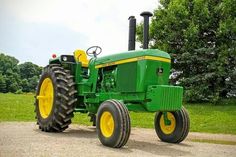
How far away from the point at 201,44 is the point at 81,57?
17971 mm

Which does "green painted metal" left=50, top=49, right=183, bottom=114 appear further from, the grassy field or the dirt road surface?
the grassy field

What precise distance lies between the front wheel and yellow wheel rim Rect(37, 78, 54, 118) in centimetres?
335

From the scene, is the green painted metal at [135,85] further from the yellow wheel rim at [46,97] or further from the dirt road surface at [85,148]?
the yellow wheel rim at [46,97]

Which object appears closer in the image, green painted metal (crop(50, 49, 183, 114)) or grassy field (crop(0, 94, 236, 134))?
green painted metal (crop(50, 49, 183, 114))

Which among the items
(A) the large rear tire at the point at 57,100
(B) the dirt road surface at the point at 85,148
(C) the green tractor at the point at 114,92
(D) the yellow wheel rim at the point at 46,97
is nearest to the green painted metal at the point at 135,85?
(C) the green tractor at the point at 114,92

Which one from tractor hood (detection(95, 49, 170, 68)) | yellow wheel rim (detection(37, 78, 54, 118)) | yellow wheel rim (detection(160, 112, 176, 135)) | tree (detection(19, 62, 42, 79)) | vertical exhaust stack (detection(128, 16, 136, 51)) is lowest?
yellow wheel rim (detection(160, 112, 176, 135))

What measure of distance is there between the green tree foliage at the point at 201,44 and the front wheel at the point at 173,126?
1646 cm

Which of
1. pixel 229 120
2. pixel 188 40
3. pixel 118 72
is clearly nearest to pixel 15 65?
pixel 188 40

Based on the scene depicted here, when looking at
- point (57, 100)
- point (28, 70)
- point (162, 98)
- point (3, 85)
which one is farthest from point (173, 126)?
point (28, 70)

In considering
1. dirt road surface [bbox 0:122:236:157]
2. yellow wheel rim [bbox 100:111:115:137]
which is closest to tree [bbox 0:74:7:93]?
dirt road surface [bbox 0:122:236:157]

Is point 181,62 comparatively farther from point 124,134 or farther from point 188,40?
point 124,134

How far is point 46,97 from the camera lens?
1213cm

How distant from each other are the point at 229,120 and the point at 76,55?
9674 millimetres

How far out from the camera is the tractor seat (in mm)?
12234
